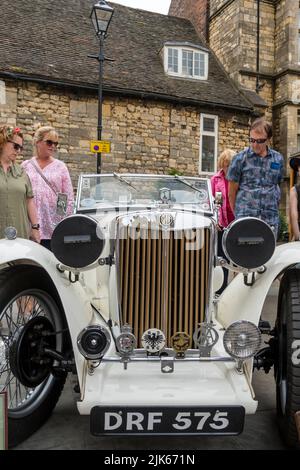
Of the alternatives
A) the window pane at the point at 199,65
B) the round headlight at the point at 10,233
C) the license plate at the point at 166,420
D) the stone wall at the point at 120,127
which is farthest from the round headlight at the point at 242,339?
the window pane at the point at 199,65

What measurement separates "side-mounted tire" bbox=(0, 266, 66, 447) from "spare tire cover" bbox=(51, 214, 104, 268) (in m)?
0.27

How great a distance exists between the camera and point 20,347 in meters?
2.21

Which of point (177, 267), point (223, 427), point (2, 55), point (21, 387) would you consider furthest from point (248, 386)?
point (2, 55)

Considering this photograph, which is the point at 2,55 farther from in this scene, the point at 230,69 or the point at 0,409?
the point at 0,409

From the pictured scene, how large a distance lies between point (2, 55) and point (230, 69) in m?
7.74

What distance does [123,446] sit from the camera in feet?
7.18

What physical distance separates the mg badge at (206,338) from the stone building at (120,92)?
10.5 metres

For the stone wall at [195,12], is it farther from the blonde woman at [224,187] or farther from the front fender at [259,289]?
the front fender at [259,289]

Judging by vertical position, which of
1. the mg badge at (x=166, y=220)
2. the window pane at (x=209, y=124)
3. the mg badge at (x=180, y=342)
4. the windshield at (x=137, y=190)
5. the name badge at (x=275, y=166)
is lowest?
the mg badge at (x=180, y=342)

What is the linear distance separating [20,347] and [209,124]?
13.1 m

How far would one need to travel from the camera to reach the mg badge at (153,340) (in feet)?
7.21

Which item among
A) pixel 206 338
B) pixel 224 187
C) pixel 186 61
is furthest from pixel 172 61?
pixel 206 338

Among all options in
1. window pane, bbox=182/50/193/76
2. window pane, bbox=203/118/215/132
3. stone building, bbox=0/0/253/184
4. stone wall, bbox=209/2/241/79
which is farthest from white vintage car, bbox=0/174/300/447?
stone wall, bbox=209/2/241/79

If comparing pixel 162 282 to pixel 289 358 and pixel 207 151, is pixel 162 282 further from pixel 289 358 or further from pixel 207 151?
pixel 207 151
